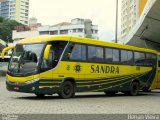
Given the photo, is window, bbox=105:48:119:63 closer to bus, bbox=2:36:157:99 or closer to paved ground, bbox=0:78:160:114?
bus, bbox=2:36:157:99

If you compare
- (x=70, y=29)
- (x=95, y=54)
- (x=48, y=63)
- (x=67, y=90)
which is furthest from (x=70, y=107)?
(x=70, y=29)

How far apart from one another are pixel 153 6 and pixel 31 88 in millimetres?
13222

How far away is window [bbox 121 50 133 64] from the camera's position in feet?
79.0

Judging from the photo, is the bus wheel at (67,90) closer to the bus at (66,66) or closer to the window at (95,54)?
the bus at (66,66)

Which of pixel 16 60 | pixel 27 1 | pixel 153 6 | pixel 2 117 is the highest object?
pixel 27 1

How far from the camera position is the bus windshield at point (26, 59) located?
729 inches

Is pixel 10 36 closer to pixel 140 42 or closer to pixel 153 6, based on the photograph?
pixel 140 42

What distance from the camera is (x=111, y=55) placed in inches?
903

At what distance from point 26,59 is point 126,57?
7437 millimetres

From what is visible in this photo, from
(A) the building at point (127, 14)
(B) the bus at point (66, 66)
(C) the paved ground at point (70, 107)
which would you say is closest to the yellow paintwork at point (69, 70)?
(B) the bus at point (66, 66)

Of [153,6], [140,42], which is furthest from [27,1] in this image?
[153,6]

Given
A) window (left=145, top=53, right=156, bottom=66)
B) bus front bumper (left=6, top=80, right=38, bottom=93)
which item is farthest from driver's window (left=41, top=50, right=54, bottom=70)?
window (left=145, top=53, right=156, bottom=66)

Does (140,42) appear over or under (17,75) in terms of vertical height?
over

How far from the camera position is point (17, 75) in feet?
61.3
